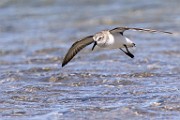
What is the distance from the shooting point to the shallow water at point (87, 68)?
811 centimetres

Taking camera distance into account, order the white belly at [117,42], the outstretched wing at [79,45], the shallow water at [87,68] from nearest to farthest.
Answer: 1. the shallow water at [87,68]
2. the white belly at [117,42]
3. the outstretched wing at [79,45]

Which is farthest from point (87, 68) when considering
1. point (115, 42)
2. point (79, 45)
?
point (115, 42)

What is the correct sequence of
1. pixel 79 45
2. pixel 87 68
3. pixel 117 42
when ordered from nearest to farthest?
pixel 117 42, pixel 79 45, pixel 87 68

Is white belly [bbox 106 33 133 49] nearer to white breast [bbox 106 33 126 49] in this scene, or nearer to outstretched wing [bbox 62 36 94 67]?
white breast [bbox 106 33 126 49]

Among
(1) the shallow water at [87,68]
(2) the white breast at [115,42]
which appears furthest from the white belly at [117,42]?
(1) the shallow water at [87,68]

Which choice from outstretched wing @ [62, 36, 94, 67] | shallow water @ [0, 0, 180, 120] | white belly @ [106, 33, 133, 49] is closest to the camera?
shallow water @ [0, 0, 180, 120]

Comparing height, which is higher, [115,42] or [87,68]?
[115,42]

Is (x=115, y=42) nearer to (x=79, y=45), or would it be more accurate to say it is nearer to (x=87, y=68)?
(x=79, y=45)

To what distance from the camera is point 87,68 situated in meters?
11.0

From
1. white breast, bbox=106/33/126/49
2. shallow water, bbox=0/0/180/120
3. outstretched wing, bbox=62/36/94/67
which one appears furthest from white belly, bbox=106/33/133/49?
shallow water, bbox=0/0/180/120

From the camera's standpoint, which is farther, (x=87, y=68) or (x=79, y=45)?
(x=87, y=68)

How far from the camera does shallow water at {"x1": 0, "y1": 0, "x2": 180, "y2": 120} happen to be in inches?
319

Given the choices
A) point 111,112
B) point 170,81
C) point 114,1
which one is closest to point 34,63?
point 170,81

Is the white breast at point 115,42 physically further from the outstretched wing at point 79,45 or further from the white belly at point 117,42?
the outstretched wing at point 79,45
